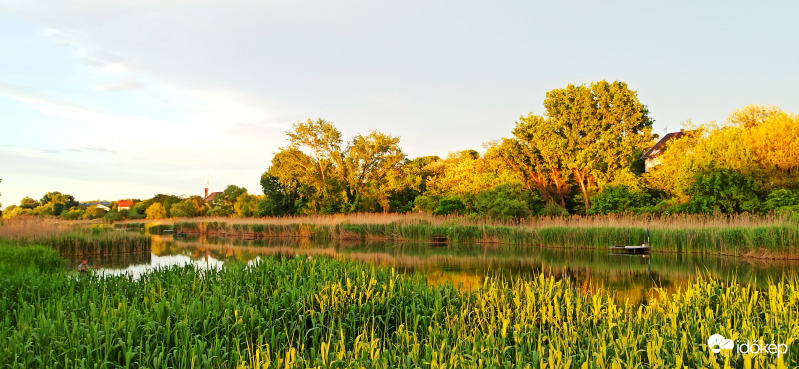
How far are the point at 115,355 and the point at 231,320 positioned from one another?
112 centimetres

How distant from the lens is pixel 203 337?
4.68 meters

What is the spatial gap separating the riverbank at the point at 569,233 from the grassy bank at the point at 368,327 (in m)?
10.4

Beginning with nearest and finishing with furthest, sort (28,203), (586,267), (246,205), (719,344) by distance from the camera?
(719,344) < (586,267) < (246,205) < (28,203)

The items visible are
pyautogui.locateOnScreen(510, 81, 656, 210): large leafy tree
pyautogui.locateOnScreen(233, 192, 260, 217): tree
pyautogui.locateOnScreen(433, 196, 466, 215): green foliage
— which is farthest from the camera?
pyautogui.locateOnScreen(233, 192, 260, 217): tree

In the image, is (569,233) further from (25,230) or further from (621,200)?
(25,230)

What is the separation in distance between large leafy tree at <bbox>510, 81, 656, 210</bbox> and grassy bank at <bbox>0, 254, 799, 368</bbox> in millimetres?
26213

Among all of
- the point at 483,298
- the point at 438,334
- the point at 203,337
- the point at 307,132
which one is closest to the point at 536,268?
the point at 483,298

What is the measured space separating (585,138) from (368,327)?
96.0ft

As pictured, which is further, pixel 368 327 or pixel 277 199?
pixel 277 199

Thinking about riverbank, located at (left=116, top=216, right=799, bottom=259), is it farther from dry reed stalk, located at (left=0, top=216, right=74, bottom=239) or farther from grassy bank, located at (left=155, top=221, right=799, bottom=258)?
dry reed stalk, located at (left=0, top=216, right=74, bottom=239)

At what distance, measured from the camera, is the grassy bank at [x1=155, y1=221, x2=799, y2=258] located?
14602mm

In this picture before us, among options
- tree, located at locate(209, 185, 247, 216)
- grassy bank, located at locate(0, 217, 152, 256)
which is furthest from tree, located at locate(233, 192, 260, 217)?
grassy bank, located at locate(0, 217, 152, 256)

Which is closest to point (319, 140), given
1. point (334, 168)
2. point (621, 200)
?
point (334, 168)

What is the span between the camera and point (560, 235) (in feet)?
65.7
